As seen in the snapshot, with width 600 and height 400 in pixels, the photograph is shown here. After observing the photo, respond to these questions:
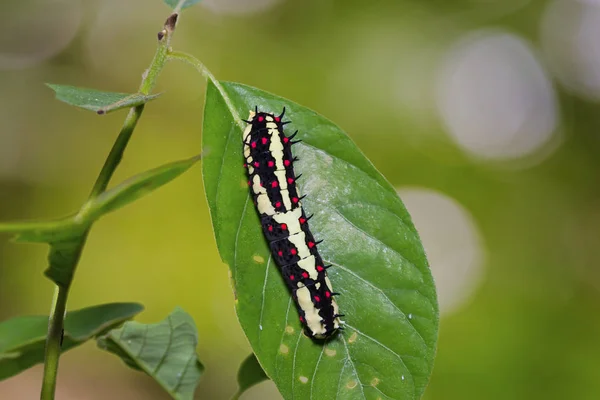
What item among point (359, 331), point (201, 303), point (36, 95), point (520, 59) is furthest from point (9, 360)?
point (36, 95)

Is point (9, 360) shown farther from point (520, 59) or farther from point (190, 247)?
point (520, 59)

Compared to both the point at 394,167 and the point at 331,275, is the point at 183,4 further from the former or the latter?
the point at 394,167

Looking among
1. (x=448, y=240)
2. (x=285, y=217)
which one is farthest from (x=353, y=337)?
(x=448, y=240)

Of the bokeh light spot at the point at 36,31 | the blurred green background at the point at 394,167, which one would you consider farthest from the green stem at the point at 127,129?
the bokeh light spot at the point at 36,31

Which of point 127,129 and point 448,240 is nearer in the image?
point 127,129

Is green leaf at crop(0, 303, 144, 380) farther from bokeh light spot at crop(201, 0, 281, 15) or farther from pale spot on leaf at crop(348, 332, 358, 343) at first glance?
bokeh light spot at crop(201, 0, 281, 15)

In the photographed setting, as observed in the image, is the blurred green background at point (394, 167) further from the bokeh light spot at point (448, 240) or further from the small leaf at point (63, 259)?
the small leaf at point (63, 259)
